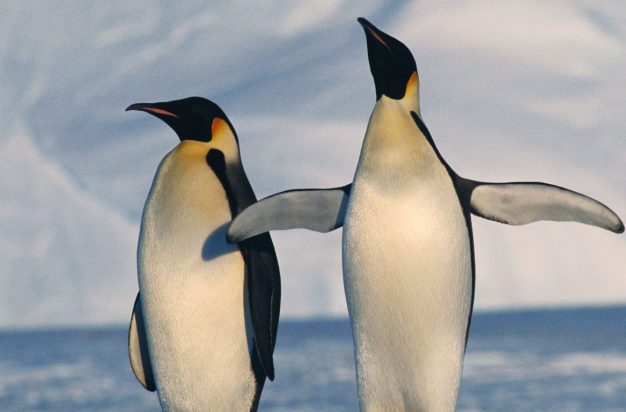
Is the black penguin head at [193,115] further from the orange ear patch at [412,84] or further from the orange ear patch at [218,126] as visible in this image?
the orange ear patch at [412,84]

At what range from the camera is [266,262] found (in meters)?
5.38

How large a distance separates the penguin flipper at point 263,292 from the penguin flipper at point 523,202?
921 mm

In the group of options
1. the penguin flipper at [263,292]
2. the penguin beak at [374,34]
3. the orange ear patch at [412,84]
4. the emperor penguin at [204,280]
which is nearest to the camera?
the penguin beak at [374,34]

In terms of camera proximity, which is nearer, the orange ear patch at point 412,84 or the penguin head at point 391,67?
the penguin head at point 391,67

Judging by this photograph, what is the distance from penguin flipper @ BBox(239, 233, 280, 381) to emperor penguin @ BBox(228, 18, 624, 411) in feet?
1.00

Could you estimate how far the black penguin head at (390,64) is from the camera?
5.00 metres

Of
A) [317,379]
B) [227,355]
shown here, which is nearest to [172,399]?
[227,355]

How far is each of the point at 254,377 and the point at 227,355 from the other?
19cm

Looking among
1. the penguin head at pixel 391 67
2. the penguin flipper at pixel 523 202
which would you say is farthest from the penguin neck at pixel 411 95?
the penguin flipper at pixel 523 202

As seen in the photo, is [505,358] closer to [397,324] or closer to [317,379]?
[317,379]

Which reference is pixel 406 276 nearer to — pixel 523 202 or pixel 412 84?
pixel 523 202

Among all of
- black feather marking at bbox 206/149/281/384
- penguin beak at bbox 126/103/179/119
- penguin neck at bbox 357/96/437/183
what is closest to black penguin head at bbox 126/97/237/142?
penguin beak at bbox 126/103/179/119

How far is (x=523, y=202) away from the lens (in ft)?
16.7

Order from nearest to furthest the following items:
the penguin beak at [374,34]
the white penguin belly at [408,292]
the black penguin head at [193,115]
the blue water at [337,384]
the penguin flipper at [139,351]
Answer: the white penguin belly at [408,292] → the penguin beak at [374,34] → the black penguin head at [193,115] → the penguin flipper at [139,351] → the blue water at [337,384]
